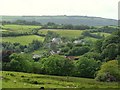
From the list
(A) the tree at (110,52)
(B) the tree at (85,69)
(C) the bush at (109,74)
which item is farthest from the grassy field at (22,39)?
(C) the bush at (109,74)

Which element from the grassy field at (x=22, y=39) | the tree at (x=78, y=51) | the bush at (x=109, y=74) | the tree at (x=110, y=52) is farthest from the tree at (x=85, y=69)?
the grassy field at (x=22, y=39)

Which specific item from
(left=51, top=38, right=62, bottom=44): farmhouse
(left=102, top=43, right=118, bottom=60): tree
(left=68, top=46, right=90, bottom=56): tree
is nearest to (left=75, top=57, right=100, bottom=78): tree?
(left=102, top=43, right=118, bottom=60): tree

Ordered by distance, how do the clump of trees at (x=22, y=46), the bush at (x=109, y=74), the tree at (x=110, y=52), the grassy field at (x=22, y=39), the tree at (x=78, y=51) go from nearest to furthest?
the bush at (x=109, y=74) → the tree at (x=110, y=52) → the tree at (x=78, y=51) → the clump of trees at (x=22, y=46) → the grassy field at (x=22, y=39)

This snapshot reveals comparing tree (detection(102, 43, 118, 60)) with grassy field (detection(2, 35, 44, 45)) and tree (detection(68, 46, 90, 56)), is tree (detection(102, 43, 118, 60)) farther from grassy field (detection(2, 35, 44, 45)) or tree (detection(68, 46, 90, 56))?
grassy field (detection(2, 35, 44, 45))

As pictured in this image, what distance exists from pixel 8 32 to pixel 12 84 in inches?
4554

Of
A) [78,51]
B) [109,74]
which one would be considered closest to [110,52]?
[109,74]

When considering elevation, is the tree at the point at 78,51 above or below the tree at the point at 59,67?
below

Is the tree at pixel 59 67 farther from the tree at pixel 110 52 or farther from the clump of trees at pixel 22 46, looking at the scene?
the clump of trees at pixel 22 46

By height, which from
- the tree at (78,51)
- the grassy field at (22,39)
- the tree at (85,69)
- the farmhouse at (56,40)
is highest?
the tree at (85,69)

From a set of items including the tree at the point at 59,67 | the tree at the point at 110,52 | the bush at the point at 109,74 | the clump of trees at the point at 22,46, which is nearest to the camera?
the bush at the point at 109,74

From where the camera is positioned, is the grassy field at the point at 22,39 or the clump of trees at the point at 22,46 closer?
the clump of trees at the point at 22,46

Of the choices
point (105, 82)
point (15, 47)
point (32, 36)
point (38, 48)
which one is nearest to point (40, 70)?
point (105, 82)

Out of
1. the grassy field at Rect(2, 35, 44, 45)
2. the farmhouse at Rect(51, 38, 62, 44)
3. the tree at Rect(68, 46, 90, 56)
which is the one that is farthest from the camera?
the farmhouse at Rect(51, 38, 62, 44)

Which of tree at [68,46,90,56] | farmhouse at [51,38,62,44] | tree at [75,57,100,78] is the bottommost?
farmhouse at [51,38,62,44]
